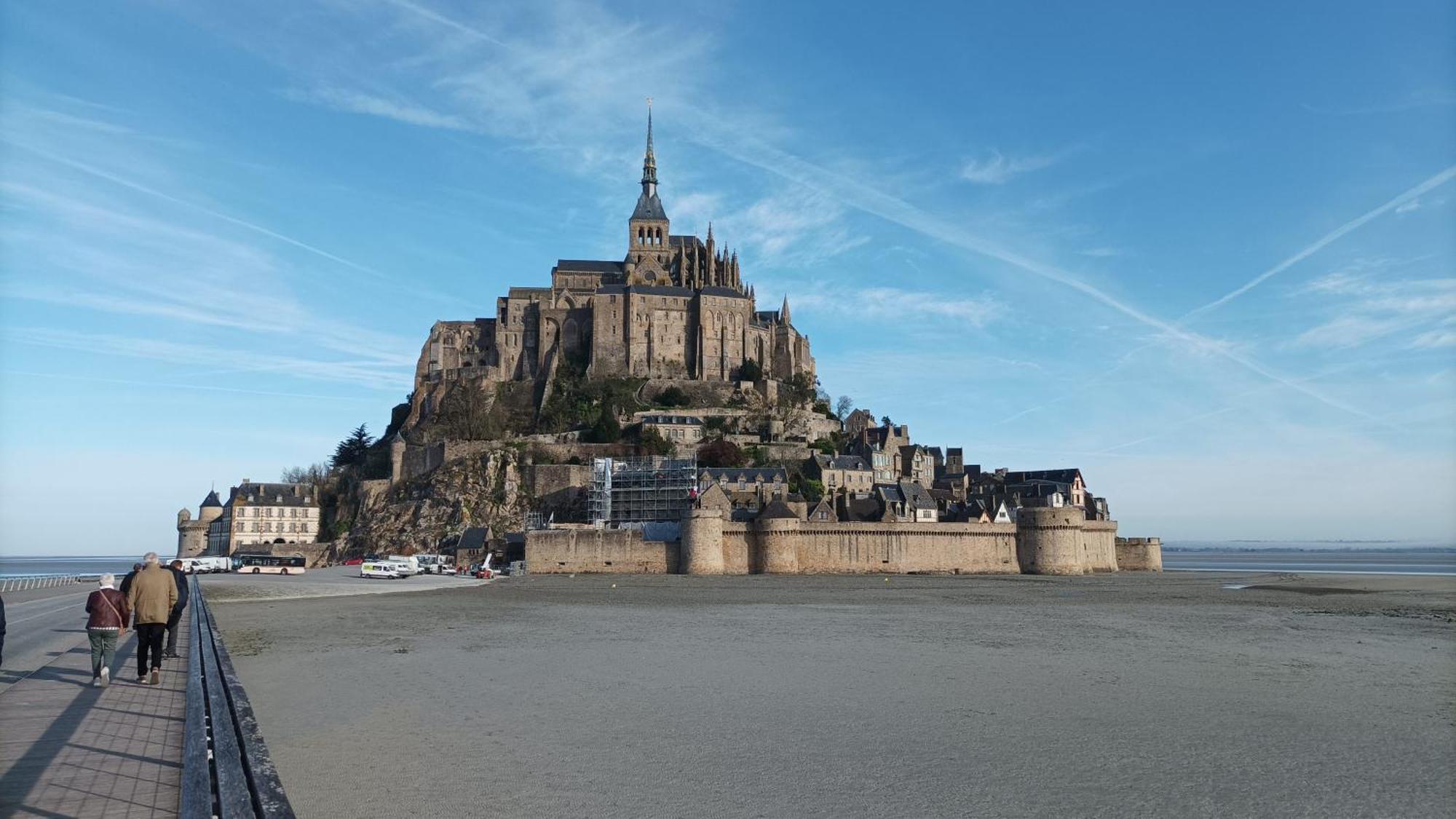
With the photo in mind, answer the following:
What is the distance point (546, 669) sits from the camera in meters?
17.1

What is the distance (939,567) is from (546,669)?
135ft

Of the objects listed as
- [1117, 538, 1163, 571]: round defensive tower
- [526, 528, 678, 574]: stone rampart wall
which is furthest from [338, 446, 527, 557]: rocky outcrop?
[1117, 538, 1163, 571]: round defensive tower

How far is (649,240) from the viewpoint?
8825 centimetres

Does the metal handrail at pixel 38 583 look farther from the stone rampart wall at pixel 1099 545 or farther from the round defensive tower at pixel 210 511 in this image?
the stone rampart wall at pixel 1099 545

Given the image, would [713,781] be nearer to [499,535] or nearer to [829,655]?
[829,655]

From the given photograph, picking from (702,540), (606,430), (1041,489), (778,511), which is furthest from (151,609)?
(1041,489)

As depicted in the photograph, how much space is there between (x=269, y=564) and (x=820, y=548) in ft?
95.8

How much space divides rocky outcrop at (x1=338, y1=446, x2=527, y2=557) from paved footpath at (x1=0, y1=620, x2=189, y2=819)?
165ft

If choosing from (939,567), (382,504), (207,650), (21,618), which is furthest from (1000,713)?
(382,504)

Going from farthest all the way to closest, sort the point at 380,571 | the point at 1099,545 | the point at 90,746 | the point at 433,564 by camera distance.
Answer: the point at 1099,545
the point at 433,564
the point at 380,571
the point at 90,746

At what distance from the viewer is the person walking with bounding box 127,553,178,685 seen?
10711mm

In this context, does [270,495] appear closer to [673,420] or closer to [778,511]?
[673,420]

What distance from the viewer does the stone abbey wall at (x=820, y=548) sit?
5203 centimetres

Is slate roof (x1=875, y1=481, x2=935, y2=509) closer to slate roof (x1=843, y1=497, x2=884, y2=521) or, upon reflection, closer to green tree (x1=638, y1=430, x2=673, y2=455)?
slate roof (x1=843, y1=497, x2=884, y2=521)
